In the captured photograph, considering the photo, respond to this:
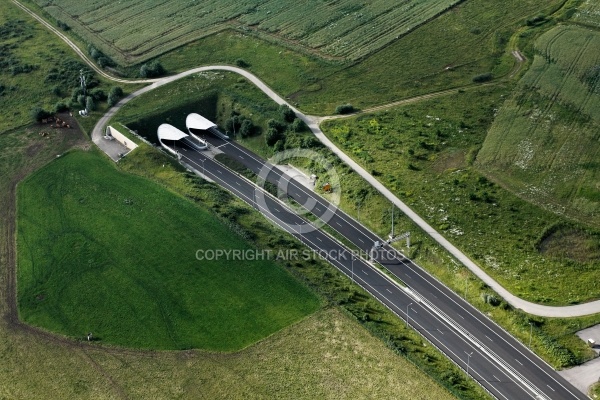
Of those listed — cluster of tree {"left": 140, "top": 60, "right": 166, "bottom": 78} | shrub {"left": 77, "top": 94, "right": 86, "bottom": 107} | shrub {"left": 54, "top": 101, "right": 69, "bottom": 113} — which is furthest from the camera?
cluster of tree {"left": 140, "top": 60, "right": 166, "bottom": 78}

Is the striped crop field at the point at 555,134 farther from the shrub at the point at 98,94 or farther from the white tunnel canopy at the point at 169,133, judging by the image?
the shrub at the point at 98,94

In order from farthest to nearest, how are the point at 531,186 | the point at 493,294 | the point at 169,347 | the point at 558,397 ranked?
the point at 531,186, the point at 493,294, the point at 169,347, the point at 558,397

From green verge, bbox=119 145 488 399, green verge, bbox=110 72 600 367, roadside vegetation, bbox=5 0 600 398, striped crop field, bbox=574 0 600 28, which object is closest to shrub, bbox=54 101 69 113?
roadside vegetation, bbox=5 0 600 398

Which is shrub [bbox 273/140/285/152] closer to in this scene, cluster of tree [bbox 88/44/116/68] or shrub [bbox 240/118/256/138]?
shrub [bbox 240/118/256/138]

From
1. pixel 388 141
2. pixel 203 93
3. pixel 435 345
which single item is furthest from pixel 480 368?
pixel 203 93

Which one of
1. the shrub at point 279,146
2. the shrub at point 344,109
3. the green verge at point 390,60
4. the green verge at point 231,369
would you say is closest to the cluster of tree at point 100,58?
the green verge at point 390,60

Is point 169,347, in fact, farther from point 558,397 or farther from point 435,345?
point 558,397

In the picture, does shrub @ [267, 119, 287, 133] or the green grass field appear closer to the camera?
the green grass field
